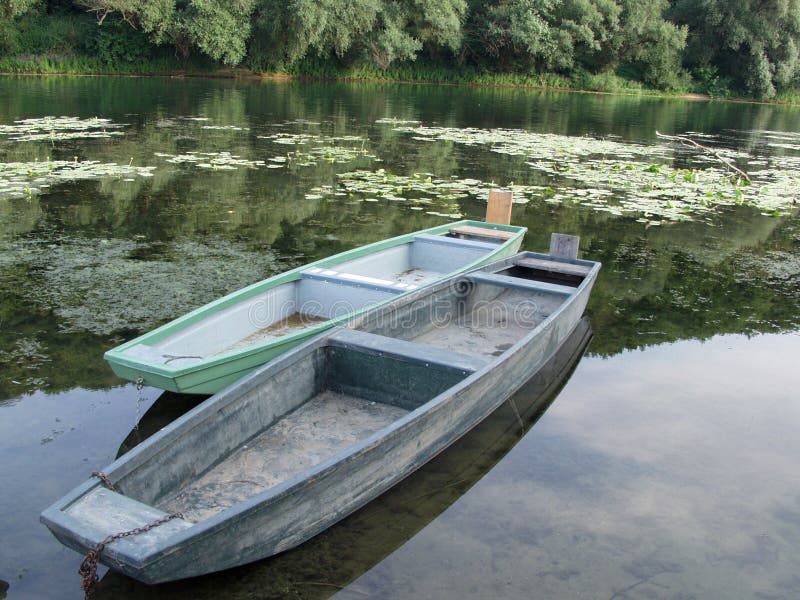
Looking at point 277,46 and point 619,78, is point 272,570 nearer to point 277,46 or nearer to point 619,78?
point 277,46

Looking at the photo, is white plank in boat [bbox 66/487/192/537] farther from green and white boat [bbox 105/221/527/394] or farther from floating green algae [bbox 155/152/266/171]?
floating green algae [bbox 155/152/266/171]

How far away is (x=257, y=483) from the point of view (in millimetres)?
3037

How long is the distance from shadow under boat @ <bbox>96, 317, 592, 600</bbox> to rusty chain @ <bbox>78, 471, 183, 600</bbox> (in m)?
0.08

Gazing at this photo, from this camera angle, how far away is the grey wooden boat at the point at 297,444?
7.86 ft

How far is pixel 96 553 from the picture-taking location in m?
2.26

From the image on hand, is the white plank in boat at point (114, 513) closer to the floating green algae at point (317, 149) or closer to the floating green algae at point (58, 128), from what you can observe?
the floating green algae at point (317, 149)

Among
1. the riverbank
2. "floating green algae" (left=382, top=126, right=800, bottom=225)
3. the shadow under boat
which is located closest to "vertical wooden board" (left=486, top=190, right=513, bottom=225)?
"floating green algae" (left=382, top=126, right=800, bottom=225)

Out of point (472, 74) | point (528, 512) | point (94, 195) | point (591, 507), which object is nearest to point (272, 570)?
point (528, 512)

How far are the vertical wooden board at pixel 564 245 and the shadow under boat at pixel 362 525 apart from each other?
61.9 inches

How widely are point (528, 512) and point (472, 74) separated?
30.9m

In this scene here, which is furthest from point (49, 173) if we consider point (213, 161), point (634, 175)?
point (634, 175)

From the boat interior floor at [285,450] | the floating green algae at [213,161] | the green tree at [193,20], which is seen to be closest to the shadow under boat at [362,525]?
the boat interior floor at [285,450]

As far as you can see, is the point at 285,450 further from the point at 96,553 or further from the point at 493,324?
the point at 493,324

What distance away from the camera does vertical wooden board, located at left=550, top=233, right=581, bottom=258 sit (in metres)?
5.62
